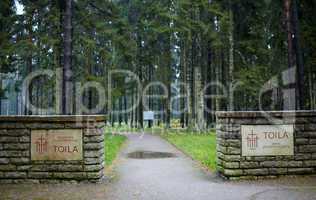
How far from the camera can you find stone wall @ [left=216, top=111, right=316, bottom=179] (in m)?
9.98

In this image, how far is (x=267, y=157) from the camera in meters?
10.1

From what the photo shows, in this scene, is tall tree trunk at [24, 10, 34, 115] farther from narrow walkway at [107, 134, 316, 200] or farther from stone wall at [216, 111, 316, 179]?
stone wall at [216, 111, 316, 179]

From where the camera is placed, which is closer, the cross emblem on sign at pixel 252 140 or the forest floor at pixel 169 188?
the forest floor at pixel 169 188

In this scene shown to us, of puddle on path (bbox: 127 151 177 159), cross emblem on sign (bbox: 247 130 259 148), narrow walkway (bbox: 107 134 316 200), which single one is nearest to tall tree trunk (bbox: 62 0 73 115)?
puddle on path (bbox: 127 151 177 159)

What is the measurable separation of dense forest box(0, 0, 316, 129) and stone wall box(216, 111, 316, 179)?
6554 mm

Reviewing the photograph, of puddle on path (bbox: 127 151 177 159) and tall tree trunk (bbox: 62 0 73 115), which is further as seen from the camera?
tall tree trunk (bbox: 62 0 73 115)

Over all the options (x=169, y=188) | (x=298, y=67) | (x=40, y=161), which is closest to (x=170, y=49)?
(x=298, y=67)

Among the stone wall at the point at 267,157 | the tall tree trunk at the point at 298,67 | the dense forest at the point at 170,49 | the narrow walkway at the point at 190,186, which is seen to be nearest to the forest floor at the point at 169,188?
the narrow walkway at the point at 190,186

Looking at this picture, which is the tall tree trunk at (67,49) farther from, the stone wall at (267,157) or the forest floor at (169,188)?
the stone wall at (267,157)

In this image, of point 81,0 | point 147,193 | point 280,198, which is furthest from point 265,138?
point 81,0

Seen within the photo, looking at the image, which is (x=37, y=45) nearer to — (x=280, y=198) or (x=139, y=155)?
(x=139, y=155)

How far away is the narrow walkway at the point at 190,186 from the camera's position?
805cm

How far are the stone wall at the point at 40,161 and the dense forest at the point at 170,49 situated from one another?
8.42 meters

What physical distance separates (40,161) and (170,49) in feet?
89.5
